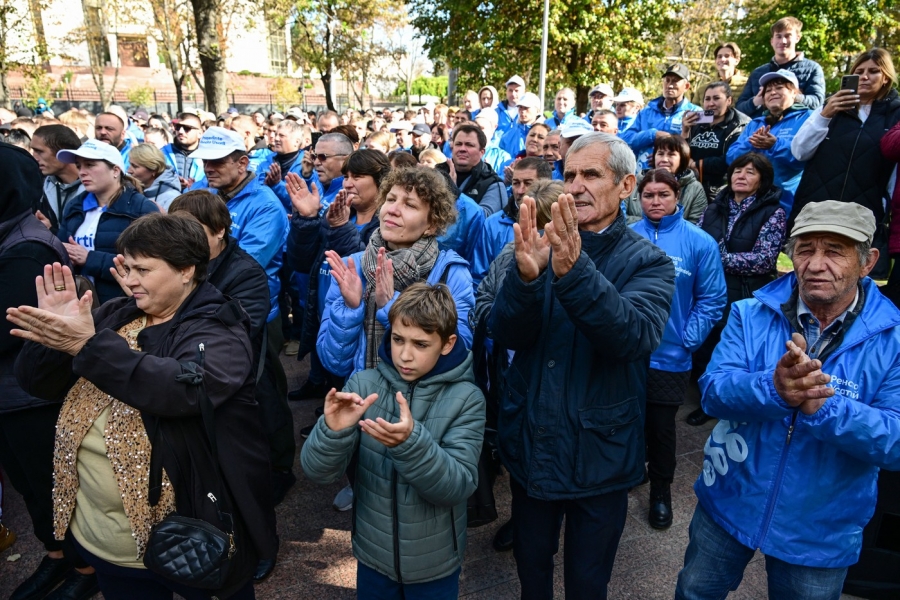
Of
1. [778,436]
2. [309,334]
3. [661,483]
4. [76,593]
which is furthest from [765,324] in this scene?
[76,593]

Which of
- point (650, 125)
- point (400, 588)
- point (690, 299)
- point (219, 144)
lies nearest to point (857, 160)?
point (690, 299)

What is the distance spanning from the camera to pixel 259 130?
13.2 meters

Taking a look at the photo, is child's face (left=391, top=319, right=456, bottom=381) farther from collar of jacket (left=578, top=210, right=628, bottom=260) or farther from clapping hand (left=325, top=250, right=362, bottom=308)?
collar of jacket (left=578, top=210, right=628, bottom=260)

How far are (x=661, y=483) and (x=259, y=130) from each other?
465 inches

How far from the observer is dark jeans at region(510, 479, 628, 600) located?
2436mm

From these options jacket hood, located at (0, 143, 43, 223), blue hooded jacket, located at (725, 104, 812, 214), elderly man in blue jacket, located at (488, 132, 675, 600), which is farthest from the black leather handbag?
blue hooded jacket, located at (725, 104, 812, 214)

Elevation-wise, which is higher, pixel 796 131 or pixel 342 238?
pixel 796 131

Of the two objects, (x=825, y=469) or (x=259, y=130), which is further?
(x=259, y=130)

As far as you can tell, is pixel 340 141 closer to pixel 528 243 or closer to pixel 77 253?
pixel 77 253

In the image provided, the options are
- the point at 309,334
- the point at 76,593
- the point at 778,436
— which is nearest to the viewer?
the point at 778,436

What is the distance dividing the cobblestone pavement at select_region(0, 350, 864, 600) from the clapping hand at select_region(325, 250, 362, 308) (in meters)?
1.52

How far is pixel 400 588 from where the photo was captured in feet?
8.21

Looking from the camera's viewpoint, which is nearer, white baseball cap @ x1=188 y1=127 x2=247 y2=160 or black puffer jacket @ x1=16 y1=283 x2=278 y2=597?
black puffer jacket @ x1=16 y1=283 x2=278 y2=597

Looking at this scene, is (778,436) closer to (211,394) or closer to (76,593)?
(211,394)
